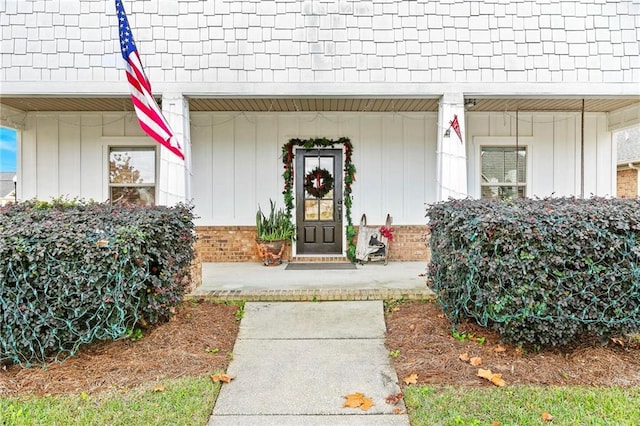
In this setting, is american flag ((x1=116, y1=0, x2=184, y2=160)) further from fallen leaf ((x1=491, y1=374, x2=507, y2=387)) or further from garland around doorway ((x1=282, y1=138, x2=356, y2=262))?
fallen leaf ((x1=491, y1=374, x2=507, y2=387))

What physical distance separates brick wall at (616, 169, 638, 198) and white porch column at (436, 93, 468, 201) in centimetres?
1035

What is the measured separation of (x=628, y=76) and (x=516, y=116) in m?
2.21

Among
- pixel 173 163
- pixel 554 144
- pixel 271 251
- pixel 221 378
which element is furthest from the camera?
pixel 554 144

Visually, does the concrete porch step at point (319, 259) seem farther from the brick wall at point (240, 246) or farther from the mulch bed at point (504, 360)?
the mulch bed at point (504, 360)

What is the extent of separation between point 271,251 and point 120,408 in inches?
159

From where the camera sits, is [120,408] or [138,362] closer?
[120,408]

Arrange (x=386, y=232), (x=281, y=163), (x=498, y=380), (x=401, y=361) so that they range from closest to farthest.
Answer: (x=498, y=380)
(x=401, y=361)
(x=386, y=232)
(x=281, y=163)

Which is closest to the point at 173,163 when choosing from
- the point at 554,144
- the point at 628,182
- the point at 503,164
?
the point at 503,164

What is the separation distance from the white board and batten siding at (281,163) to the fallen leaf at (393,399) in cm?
450

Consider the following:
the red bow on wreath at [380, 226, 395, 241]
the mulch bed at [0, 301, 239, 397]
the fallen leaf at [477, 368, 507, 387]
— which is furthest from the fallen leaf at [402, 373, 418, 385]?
the red bow on wreath at [380, 226, 395, 241]

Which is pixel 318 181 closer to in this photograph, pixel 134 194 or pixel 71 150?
pixel 134 194

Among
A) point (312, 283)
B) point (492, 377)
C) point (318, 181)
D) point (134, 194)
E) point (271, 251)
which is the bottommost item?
point (492, 377)

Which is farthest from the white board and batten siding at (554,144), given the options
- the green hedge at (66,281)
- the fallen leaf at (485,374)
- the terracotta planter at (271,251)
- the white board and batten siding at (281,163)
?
the green hedge at (66,281)

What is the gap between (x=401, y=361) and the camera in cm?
313
